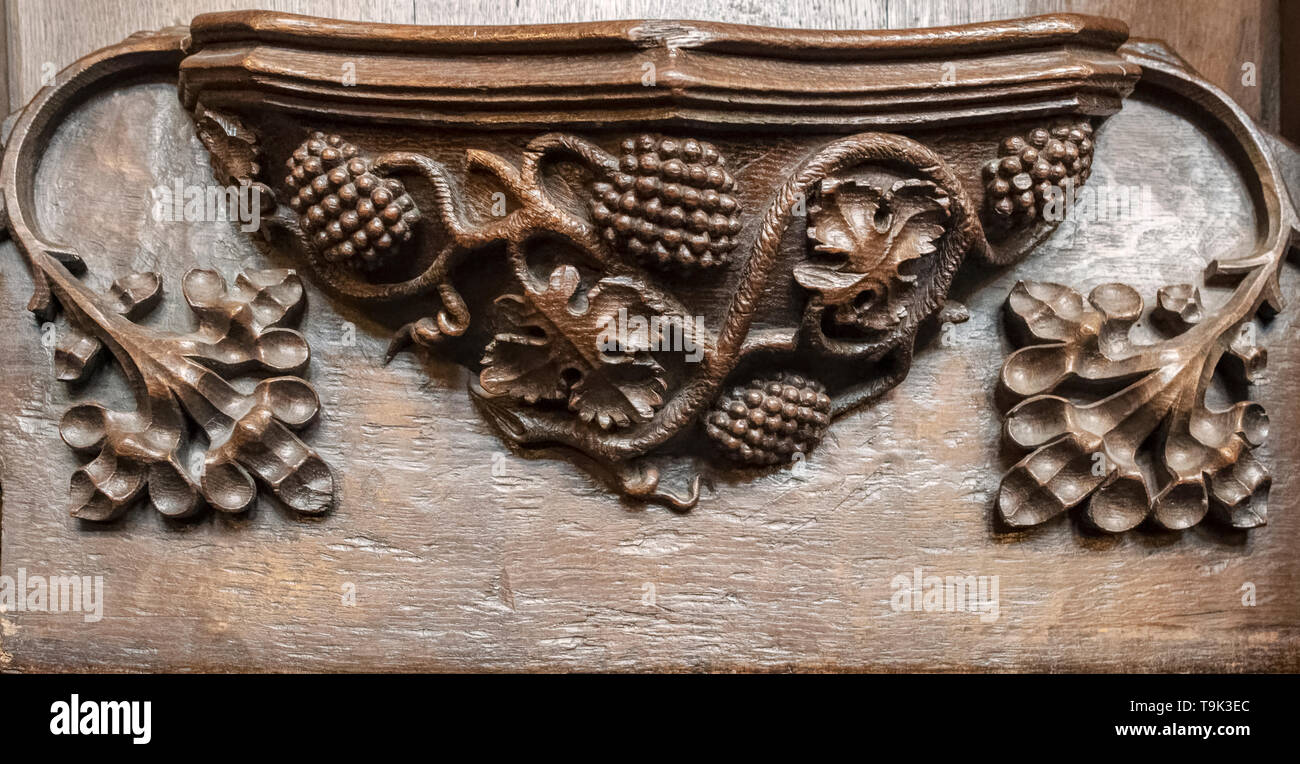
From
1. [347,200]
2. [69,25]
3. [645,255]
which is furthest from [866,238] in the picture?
[69,25]

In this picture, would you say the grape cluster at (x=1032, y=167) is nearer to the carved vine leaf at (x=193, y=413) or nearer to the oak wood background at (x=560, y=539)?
the oak wood background at (x=560, y=539)

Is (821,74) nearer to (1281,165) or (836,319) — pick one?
(836,319)

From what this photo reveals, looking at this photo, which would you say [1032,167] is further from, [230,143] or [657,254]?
[230,143]

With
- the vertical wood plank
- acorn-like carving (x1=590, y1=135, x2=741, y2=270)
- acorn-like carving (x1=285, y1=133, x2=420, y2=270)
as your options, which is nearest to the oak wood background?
the vertical wood plank

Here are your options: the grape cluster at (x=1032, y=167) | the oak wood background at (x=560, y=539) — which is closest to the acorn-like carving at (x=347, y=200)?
the oak wood background at (x=560, y=539)

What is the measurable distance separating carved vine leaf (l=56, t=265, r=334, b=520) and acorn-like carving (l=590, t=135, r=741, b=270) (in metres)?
0.34

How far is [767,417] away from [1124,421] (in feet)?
1.14

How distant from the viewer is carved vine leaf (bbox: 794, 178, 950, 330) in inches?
39.7

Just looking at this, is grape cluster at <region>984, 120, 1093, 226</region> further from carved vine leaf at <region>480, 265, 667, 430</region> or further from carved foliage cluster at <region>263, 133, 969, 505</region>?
carved vine leaf at <region>480, 265, 667, 430</region>

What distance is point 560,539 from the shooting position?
3.56 feet

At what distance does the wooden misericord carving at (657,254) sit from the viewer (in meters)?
1.00

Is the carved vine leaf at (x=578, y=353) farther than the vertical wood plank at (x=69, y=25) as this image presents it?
No

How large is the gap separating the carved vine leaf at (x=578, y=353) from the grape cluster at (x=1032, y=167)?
35cm

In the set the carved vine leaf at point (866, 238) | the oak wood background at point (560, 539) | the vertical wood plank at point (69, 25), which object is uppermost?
the vertical wood plank at point (69, 25)
